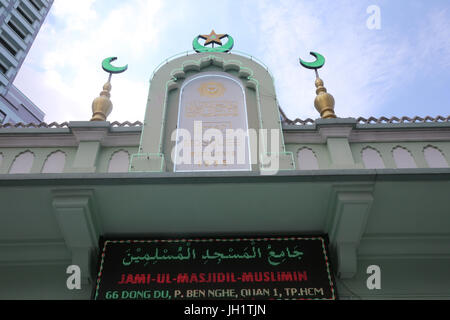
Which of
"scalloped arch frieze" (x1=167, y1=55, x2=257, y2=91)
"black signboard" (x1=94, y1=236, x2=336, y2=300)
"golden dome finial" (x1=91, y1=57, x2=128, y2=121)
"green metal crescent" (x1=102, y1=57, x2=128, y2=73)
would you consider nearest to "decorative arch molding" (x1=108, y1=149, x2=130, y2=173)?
"golden dome finial" (x1=91, y1=57, x2=128, y2=121)

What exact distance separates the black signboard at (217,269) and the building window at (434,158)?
1.92 m

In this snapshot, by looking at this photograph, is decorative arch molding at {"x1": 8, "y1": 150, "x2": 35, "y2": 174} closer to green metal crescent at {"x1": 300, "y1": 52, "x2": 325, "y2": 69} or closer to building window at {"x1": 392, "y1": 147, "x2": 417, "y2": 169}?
green metal crescent at {"x1": 300, "y1": 52, "x2": 325, "y2": 69}

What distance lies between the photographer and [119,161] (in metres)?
5.32

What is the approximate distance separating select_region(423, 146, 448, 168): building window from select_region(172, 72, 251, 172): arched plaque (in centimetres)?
254

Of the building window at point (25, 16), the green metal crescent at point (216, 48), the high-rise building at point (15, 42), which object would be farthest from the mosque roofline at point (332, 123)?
the building window at point (25, 16)

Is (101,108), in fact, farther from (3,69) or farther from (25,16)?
(25,16)

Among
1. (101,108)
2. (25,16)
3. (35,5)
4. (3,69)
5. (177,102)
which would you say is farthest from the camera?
(35,5)

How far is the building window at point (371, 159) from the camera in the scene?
5180mm

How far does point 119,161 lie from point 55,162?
2.99ft

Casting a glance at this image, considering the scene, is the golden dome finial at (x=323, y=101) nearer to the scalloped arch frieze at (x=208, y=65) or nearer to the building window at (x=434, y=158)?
the scalloped arch frieze at (x=208, y=65)

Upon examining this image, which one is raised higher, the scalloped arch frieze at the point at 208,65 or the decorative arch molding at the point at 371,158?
the scalloped arch frieze at the point at 208,65

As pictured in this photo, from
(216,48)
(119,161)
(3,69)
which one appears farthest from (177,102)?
(3,69)

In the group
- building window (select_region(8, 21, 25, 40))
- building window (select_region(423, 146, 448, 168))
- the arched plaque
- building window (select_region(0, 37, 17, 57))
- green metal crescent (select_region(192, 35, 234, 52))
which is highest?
building window (select_region(8, 21, 25, 40))

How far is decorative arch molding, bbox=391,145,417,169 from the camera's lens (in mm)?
5175
